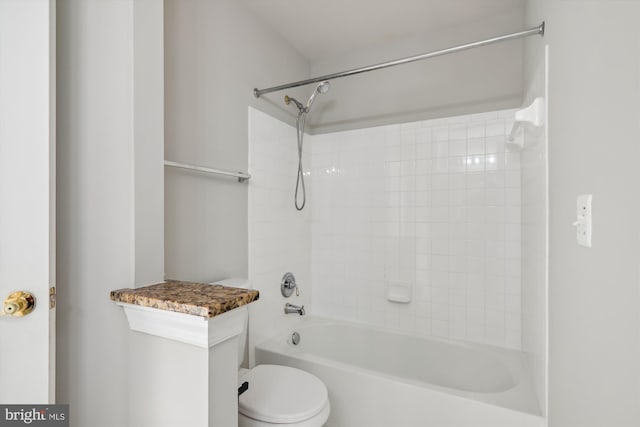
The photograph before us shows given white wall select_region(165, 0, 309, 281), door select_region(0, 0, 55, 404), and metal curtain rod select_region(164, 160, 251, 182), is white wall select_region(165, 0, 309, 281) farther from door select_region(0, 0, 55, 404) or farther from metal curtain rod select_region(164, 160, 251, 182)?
door select_region(0, 0, 55, 404)

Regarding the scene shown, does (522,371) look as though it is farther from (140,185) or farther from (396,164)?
(140,185)

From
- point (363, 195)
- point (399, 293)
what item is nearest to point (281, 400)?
point (399, 293)

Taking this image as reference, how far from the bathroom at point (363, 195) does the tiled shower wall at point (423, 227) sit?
0.01m

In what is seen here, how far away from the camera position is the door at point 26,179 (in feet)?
2.83

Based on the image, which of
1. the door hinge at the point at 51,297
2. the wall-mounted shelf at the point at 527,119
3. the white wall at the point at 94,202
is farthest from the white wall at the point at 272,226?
the wall-mounted shelf at the point at 527,119

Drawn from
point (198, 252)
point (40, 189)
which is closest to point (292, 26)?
point (198, 252)

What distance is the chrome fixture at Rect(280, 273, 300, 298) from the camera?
2215mm

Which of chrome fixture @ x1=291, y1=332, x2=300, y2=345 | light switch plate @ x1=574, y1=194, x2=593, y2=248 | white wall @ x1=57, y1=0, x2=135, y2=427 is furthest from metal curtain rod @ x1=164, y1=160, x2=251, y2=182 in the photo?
light switch plate @ x1=574, y1=194, x2=593, y2=248

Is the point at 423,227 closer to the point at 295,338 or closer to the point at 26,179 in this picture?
the point at 295,338

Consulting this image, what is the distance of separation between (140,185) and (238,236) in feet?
2.91

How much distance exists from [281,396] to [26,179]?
46.7 inches

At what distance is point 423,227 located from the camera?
7.20ft

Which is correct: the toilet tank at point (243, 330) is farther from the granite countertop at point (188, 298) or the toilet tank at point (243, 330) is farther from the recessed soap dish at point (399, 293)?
the recessed soap dish at point (399, 293)

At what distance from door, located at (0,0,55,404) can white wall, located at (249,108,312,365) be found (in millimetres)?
1105
